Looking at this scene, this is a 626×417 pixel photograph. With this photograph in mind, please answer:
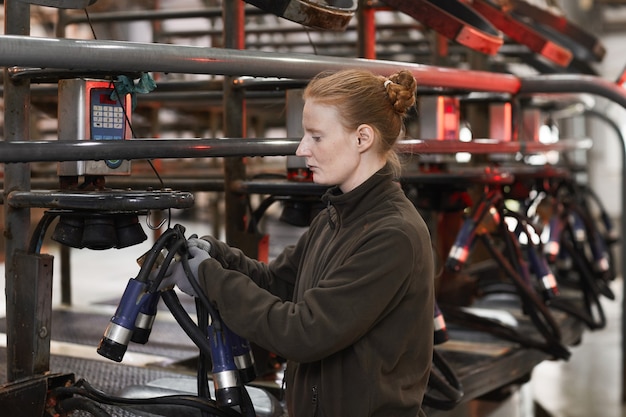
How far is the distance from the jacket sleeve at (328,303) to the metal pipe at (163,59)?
1.47ft

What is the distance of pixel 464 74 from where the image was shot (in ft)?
9.58

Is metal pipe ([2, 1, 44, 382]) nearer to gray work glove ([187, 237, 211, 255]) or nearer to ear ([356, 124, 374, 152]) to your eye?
gray work glove ([187, 237, 211, 255])

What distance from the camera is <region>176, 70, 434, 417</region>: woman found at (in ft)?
5.61

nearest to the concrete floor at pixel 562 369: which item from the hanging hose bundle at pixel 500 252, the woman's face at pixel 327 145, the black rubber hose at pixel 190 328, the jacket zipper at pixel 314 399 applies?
the hanging hose bundle at pixel 500 252

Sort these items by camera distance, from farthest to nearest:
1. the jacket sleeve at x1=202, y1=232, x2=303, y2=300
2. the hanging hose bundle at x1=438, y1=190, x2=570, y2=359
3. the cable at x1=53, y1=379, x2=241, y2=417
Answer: the hanging hose bundle at x1=438, y1=190, x2=570, y2=359 < the jacket sleeve at x1=202, y1=232, x2=303, y2=300 < the cable at x1=53, y1=379, x2=241, y2=417

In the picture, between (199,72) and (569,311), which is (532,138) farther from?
(199,72)

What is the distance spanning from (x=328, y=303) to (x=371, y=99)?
0.41 meters

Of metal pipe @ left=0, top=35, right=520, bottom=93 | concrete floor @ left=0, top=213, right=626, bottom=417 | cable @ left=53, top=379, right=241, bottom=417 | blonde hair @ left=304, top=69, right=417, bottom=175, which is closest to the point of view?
metal pipe @ left=0, top=35, right=520, bottom=93

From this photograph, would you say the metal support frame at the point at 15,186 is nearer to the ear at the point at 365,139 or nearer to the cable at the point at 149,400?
the cable at the point at 149,400

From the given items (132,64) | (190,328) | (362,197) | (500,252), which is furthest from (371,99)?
(500,252)

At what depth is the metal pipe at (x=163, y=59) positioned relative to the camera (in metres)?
1.63

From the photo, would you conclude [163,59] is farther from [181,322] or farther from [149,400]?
[149,400]

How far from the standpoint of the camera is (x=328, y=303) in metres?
1.71

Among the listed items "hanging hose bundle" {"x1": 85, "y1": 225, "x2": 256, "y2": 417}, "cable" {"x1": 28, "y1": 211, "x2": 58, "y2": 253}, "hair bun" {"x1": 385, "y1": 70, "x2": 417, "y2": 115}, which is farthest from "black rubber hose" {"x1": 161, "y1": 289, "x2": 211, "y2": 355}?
"hair bun" {"x1": 385, "y1": 70, "x2": 417, "y2": 115}
